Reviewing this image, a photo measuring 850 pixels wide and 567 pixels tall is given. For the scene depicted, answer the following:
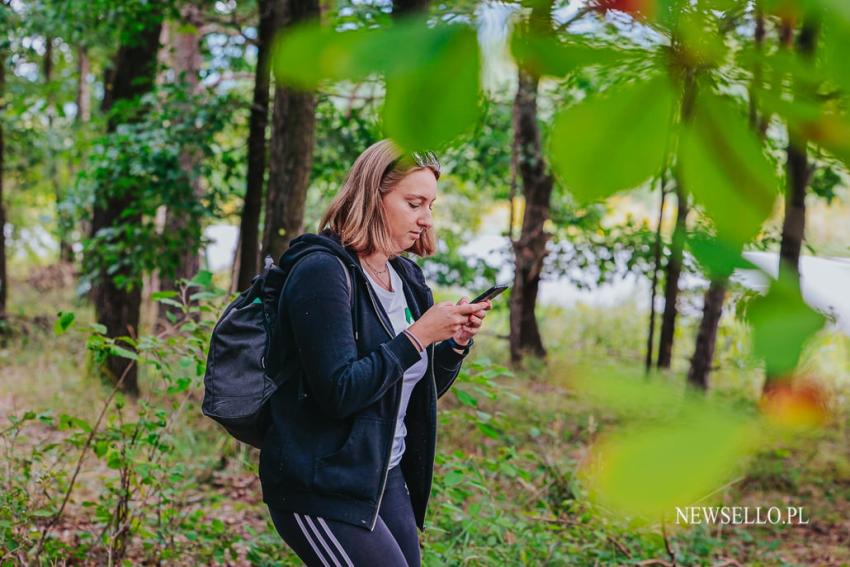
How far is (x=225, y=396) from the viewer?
1782 millimetres

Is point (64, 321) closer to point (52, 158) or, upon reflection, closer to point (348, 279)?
point (348, 279)

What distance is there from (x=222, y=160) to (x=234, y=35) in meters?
1.46

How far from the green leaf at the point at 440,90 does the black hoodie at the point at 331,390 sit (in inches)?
50.2

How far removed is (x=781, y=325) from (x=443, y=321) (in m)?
1.20

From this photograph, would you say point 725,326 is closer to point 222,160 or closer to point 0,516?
point 0,516

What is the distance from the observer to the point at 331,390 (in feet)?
5.49

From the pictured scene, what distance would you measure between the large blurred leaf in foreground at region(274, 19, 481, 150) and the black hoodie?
4.16 feet

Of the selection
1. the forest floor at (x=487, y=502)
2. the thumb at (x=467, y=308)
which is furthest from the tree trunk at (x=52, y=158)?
the thumb at (x=467, y=308)

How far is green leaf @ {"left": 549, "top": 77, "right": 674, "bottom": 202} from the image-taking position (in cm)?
42

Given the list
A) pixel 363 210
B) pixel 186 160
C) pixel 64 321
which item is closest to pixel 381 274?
pixel 363 210

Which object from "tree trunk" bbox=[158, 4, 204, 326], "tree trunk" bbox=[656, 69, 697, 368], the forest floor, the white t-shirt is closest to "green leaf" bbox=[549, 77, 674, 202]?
"tree trunk" bbox=[656, 69, 697, 368]

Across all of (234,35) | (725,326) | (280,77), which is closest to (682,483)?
(725,326)

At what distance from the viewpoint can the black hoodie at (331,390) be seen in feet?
5.56

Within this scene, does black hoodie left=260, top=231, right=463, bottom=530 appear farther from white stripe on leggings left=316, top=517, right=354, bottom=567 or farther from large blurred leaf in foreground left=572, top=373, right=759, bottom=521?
large blurred leaf in foreground left=572, top=373, right=759, bottom=521
